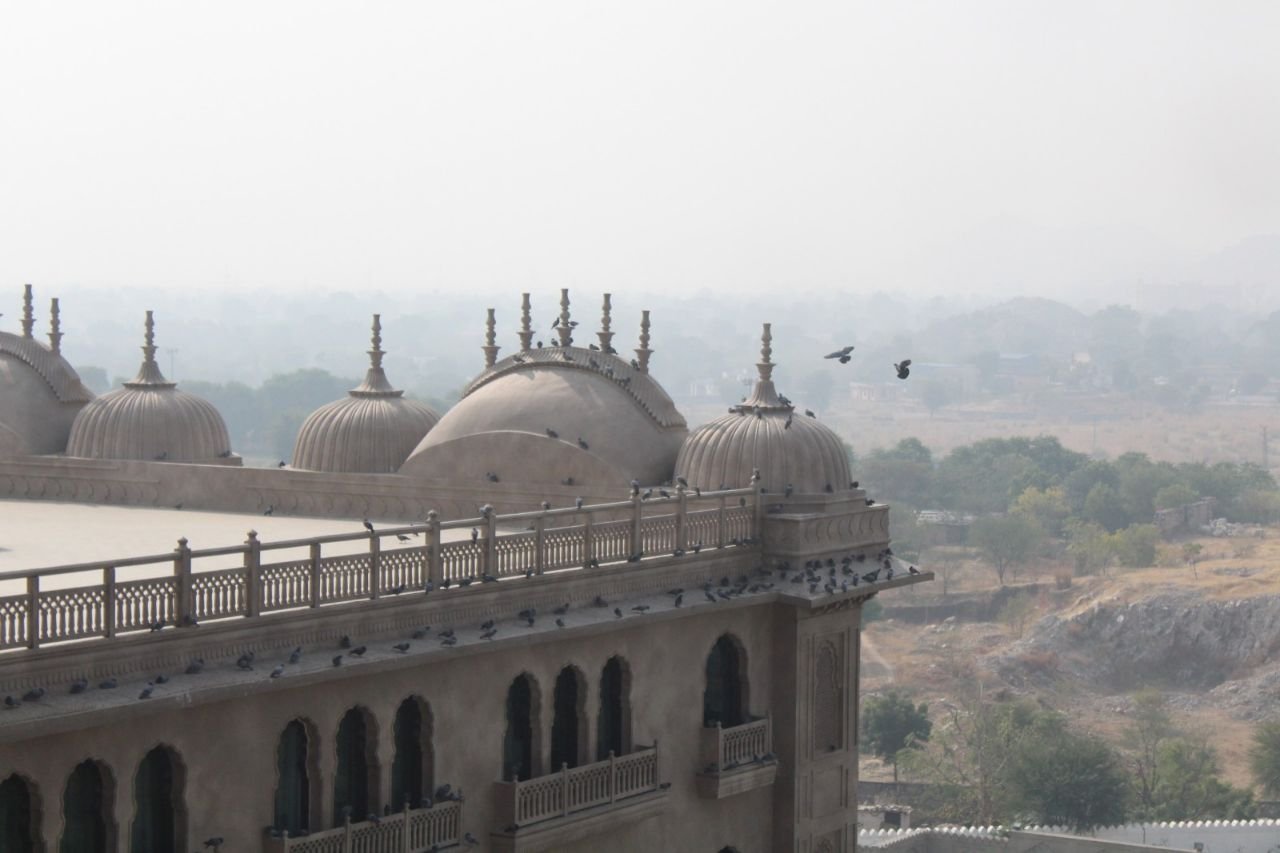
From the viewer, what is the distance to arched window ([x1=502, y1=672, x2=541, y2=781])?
21.6 m

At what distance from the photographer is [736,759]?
24344 mm

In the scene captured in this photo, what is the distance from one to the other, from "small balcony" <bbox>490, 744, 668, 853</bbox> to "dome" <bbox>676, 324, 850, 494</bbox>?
3777 mm

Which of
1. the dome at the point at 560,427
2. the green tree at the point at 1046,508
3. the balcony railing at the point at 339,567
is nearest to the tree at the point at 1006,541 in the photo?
the green tree at the point at 1046,508

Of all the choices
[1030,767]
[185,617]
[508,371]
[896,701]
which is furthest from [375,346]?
[896,701]

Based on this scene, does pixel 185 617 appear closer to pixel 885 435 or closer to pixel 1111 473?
pixel 1111 473

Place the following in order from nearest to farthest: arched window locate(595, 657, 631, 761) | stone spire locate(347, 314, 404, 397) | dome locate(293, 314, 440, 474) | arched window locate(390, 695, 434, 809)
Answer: arched window locate(390, 695, 434, 809)
arched window locate(595, 657, 631, 761)
dome locate(293, 314, 440, 474)
stone spire locate(347, 314, 404, 397)

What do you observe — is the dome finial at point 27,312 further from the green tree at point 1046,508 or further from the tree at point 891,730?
the green tree at point 1046,508

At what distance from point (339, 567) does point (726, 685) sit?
22.5ft

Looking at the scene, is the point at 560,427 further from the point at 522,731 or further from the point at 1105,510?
the point at 1105,510

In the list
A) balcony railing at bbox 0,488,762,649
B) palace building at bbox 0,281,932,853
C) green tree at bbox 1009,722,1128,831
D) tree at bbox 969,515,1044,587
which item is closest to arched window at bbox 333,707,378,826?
palace building at bbox 0,281,932,853

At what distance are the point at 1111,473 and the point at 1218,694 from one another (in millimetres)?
43044

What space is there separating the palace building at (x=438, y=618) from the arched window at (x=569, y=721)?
3 cm

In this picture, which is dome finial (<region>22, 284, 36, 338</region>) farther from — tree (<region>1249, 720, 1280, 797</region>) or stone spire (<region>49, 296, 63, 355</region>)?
tree (<region>1249, 720, 1280, 797</region>)

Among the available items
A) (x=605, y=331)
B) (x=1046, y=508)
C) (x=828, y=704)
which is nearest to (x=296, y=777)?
(x=828, y=704)
